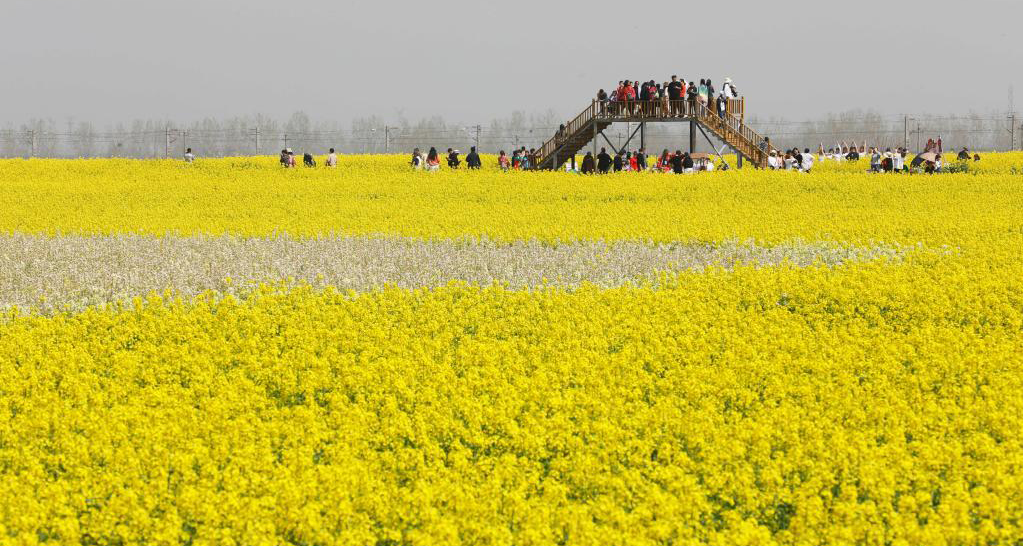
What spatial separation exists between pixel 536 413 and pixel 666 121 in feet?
101

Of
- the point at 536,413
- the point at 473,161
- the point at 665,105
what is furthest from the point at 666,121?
the point at 536,413

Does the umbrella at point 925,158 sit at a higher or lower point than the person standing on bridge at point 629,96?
lower

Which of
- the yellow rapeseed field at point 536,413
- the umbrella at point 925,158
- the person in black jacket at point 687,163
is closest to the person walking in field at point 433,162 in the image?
the person in black jacket at point 687,163

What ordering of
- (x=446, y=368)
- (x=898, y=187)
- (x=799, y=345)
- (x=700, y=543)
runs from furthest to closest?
1. (x=898, y=187)
2. (x=799, y=345)
3. (x=446, y=368)
4. (x=700, y=543)

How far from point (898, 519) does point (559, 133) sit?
112ft

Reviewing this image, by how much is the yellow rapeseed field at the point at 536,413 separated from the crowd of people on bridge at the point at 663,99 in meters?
22.6

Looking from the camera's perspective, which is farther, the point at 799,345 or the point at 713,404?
the point at 799,345

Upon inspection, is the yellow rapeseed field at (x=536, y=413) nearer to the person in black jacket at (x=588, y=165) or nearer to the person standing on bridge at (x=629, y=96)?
the person in black jacket at (x=588, y=165)

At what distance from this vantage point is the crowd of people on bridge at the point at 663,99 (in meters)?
36.8

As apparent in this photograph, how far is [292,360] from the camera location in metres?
8.98

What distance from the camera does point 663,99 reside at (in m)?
36.9

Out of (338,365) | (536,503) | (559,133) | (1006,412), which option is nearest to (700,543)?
(536,503)

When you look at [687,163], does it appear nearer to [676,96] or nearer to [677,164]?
[677,164]

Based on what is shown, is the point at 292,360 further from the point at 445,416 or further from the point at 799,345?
the point at 799,345
